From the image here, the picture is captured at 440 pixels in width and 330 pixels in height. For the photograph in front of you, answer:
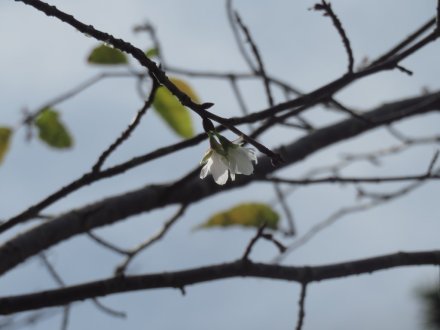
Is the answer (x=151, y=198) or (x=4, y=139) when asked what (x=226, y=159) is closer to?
(x=151, y=198)

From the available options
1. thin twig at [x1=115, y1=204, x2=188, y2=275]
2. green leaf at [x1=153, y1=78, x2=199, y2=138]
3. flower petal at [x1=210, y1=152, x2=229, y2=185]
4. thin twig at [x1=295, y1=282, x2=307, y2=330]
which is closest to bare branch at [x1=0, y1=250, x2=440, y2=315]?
thin twig at [x1=295, y1=282, x2=307, y2=330]

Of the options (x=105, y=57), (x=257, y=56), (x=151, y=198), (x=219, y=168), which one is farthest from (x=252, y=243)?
(x=105, y=57)

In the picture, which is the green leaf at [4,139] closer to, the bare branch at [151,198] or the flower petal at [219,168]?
the bare branch at [151,198]

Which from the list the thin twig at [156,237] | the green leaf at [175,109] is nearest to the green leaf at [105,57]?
the green leaf at [175,109]

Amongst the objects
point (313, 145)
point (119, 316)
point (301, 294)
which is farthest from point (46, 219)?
point (313, 145)

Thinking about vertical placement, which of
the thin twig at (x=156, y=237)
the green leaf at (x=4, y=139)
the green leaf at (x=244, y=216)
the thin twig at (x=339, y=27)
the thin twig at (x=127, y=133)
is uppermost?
the green leaf at (x=4, y=139)

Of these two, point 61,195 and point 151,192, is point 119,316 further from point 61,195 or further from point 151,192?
point 61,195
